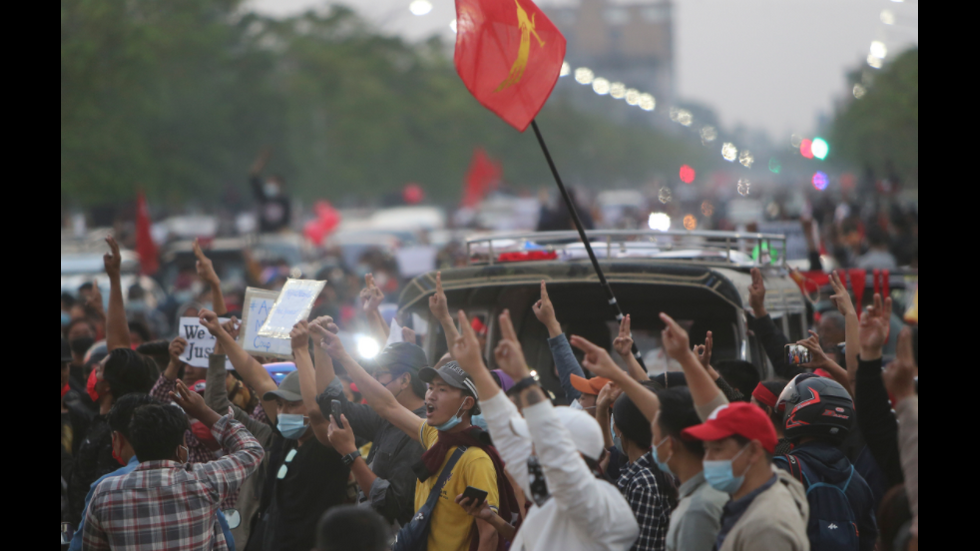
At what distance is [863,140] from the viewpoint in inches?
1409

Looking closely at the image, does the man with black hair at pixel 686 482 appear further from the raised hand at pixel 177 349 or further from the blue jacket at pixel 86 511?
the raised hand at pixel 177 349

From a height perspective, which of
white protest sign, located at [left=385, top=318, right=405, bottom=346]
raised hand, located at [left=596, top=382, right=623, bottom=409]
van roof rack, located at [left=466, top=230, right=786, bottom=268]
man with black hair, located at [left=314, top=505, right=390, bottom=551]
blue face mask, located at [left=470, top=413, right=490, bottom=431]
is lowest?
man with black hair, located at [left=314, top=505, right=390, bottom=551]

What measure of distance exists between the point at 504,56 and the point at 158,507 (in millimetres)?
2489

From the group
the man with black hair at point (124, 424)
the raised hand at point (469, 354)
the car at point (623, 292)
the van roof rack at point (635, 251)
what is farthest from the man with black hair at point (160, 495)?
the van roof rack at point (635, 251)

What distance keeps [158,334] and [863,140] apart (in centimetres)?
2931

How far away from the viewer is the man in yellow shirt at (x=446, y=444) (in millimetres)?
4234

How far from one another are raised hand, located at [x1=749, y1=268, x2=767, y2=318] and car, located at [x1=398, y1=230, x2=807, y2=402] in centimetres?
19

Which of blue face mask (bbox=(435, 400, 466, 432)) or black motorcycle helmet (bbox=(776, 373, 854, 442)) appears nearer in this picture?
black motorcycle helmet (bbox=(776, 373, 854, 442))

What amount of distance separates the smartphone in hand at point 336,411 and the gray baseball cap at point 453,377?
1.36 feet

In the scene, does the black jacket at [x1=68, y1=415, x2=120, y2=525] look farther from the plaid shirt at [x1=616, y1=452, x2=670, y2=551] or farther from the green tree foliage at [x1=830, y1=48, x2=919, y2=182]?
the green tree foliage at [x1=830, y1=48, x2=919, y2=182]

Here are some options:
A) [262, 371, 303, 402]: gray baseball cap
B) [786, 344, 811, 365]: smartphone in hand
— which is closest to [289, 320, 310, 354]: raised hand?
[262, 371, 303, 402]: gray baseball cap

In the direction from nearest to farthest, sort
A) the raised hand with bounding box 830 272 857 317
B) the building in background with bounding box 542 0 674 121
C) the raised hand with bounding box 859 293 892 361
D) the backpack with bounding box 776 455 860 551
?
the raised hand with bounding box 859 293 892 361 → the backpack with bounding box 776 455 860 551 → the raised hand with bounding box 830 272 857 317 → the building in background with bounding box 542 0 674 121

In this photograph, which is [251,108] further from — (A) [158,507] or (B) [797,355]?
(A) [158,507]

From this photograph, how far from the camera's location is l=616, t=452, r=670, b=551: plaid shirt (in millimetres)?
3686
